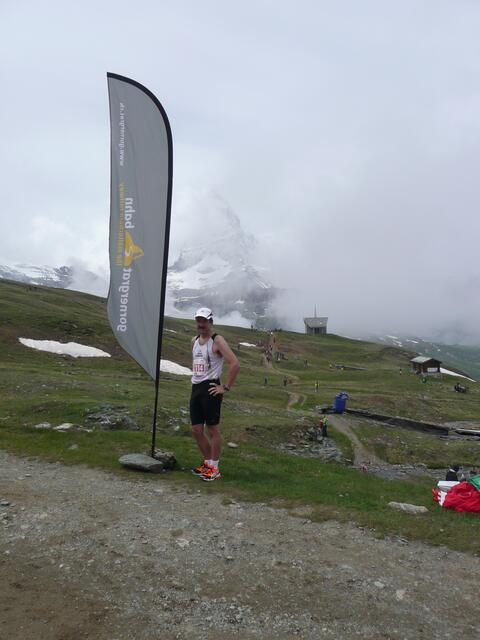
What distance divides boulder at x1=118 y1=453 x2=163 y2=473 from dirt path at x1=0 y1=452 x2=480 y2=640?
2129 millimetres

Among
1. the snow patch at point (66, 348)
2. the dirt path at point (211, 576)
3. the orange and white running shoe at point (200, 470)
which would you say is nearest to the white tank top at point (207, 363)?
the orange and white running shoe at point (200, 470)

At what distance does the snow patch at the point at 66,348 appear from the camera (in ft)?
167

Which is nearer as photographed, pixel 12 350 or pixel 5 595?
pixel 5 595

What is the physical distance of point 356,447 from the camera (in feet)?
87.1

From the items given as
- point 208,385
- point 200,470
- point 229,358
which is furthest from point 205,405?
point 200,470

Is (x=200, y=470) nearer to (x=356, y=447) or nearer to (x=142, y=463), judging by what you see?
(x=142, y=463)

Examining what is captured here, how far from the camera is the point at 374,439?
94.8 feet

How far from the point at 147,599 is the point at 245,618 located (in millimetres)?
1361

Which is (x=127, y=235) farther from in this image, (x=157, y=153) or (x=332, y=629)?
(x=332, y=629)

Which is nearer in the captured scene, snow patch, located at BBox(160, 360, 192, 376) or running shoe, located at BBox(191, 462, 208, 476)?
running shoe, located at BBox(191, 462, 208, 476)

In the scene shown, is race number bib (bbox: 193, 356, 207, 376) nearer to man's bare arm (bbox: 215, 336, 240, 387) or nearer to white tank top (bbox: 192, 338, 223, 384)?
white tank top (bbox: 192, 338, 223, 384)

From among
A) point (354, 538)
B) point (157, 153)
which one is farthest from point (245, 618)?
point (157, 153)

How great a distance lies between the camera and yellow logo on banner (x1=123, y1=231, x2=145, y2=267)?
12746mm

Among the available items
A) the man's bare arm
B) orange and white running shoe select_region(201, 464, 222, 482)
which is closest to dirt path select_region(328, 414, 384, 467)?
orange and white running shoe select_region(201, 464, 222, 482)
